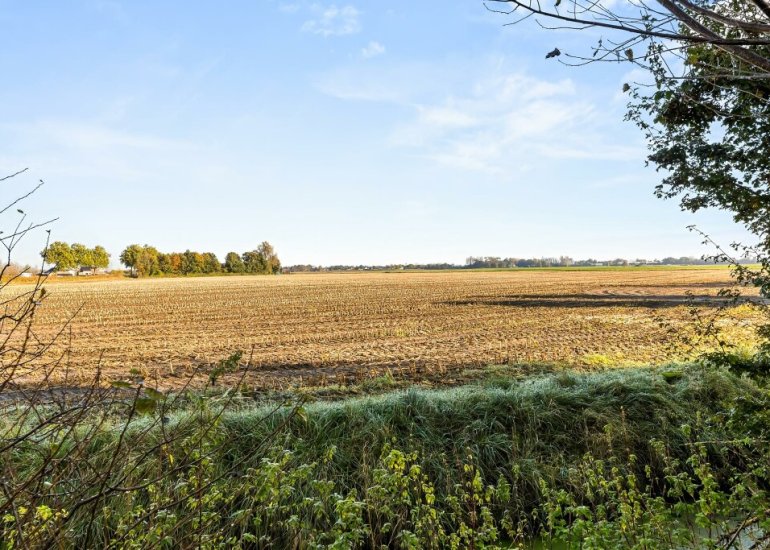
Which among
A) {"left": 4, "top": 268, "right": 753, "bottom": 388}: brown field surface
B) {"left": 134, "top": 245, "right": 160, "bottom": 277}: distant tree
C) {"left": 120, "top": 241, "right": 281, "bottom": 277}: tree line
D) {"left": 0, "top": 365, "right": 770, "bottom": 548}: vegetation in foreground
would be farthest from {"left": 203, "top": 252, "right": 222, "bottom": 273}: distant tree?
{"left": 0, "top": 365, "right": 770, "bottom": 548}: vegetation in foreground

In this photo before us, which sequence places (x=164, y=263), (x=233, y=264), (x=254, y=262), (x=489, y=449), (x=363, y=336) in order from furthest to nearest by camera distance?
(x=254, y=262)
(x=233, y=264)
(x=164, y=263)
(x=363, y=336)
(x=489, y=449)

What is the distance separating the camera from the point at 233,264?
12406 centimetres

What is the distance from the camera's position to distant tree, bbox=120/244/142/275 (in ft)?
364

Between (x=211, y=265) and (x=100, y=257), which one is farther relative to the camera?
(x=211, y=265)

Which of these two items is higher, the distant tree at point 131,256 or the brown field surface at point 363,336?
the distant tree at point 131,256

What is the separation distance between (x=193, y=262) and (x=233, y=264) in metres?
9.87

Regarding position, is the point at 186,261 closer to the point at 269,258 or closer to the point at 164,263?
the point at 164,263

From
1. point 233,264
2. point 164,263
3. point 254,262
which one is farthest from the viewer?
point 254,262

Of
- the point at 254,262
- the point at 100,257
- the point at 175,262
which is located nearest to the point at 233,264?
the point at 254,262

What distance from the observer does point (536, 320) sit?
74.8 feet

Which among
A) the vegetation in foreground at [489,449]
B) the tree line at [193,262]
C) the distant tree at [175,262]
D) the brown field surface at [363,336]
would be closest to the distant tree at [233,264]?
the tree line at [193,262]

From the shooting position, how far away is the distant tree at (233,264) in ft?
407

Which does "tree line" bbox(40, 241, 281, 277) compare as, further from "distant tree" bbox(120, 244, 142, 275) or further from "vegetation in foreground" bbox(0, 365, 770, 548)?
"vegetation in foreground" bbox(0, 365, 770, 548)

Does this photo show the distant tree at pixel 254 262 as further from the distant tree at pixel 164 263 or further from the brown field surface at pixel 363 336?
the brown field surface at pixel 363 336
